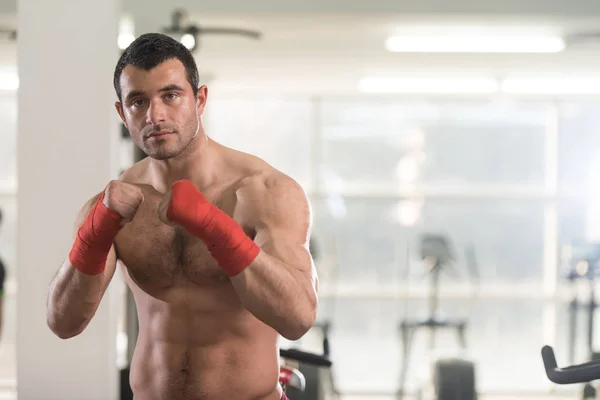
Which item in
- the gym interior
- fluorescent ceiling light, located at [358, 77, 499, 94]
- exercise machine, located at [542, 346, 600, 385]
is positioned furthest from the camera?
fluorescent ceiling light, located at [358, 77, 499, 94]

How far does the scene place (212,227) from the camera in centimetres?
138

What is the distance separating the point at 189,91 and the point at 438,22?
11.0 feet

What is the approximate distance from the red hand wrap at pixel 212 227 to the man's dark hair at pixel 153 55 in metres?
0.32

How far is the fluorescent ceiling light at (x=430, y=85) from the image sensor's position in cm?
675

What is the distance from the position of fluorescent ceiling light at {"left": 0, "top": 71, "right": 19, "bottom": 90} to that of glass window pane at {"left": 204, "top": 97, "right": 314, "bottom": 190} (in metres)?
1.83

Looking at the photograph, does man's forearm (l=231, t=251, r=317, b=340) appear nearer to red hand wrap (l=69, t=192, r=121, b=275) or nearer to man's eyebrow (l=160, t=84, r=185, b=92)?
red hand wrap (l=69, t=192, r=121, b=275)

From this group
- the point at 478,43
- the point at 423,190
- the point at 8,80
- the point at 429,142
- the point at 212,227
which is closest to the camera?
the point at 212,227

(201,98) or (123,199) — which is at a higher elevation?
(201,98)

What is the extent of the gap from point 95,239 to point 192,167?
33 cm

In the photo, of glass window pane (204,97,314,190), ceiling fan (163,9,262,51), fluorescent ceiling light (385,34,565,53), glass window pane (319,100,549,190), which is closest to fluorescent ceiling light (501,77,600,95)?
glass window pane (319,100,549,190)

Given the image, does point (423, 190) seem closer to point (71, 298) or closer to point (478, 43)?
point (478, 43)

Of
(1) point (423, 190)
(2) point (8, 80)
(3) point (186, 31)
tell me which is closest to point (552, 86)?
(1) point (423, 190)

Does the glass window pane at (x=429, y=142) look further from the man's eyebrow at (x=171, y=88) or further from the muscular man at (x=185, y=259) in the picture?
the man's eyebrow at (x=171, y=88)

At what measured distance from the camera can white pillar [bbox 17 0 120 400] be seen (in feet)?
10.0
